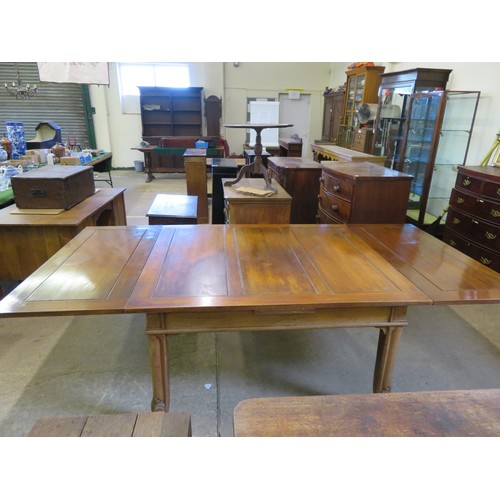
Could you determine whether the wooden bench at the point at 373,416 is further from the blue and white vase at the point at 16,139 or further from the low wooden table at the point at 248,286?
the blue and white vase at the point at 16,139

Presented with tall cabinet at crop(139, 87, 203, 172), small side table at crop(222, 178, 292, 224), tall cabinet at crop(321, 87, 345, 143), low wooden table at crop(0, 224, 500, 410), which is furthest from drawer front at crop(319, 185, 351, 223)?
tall cabinet at crop(139, 87, 203, 172)

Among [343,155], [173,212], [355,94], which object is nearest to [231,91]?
[355,94]

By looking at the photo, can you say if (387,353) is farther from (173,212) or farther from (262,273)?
(173,212)

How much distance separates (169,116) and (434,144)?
227 inches

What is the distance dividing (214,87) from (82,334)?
6.88 meters

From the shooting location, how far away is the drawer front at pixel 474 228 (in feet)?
8.67

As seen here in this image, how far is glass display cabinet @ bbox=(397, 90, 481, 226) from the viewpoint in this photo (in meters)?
3.51

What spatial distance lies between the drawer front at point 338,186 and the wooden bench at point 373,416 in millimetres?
1632

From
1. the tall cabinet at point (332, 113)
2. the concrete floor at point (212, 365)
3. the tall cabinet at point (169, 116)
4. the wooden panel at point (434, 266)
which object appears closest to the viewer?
the wooden panel at point (434, 266)

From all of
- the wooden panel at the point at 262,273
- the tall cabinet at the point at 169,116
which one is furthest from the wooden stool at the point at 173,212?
the tall cabinet at the point at 169,116

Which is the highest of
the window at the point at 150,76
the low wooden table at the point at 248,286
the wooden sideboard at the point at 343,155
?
the window at the point at 150,76

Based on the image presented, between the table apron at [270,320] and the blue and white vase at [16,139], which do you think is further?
the blue and white vase at [16,139]

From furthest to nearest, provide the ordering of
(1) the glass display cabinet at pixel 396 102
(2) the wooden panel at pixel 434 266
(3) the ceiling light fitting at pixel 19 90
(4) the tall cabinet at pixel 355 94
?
(3) the ceiling light fitting at pixel 19 90, (4) the tall cabinet at pixel 355 94, (1) the glass display cabinet at pixel 396 102, (2) the wooden panel at pixel 434 266

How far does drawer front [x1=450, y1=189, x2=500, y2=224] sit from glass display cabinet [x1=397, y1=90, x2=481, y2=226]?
0.76 m
